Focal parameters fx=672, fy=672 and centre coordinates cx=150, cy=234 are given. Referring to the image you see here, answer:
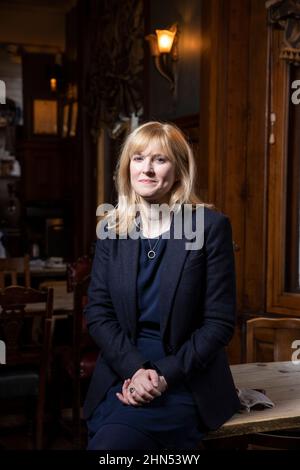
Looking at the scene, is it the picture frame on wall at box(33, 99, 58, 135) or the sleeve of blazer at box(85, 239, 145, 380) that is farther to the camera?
the picture frame on wall at box(33, 99, 58, 135)

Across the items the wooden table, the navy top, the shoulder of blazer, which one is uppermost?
the shoulder of blazer

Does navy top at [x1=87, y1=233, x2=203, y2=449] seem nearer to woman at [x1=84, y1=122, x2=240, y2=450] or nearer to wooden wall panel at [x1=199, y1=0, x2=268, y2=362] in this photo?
woman at [x1=84, y1=122, x2=240, y2=450]

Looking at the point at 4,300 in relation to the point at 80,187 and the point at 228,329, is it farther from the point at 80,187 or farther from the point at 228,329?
the point at 80,187

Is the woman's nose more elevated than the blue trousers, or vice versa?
the woman's nose

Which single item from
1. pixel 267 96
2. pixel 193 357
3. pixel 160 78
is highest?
pixel 160 78

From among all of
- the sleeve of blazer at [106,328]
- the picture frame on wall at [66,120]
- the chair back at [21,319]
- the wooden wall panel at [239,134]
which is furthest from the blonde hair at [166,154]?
the picture frame on wall at [66,120]

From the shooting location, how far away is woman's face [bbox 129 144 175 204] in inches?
83.9

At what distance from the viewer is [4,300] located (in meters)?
3.52

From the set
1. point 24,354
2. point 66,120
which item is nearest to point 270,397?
point 24,354

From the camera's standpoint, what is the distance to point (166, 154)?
7.02ft

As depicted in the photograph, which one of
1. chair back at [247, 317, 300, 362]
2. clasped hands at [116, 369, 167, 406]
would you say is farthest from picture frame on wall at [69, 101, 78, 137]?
clasped hands at [116, 369, 167, 406]

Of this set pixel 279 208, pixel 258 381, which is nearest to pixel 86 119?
pixel 279 208

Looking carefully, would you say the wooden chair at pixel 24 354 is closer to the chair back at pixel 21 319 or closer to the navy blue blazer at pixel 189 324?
the chair back at pixel 21 319

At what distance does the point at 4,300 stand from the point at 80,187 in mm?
5437
